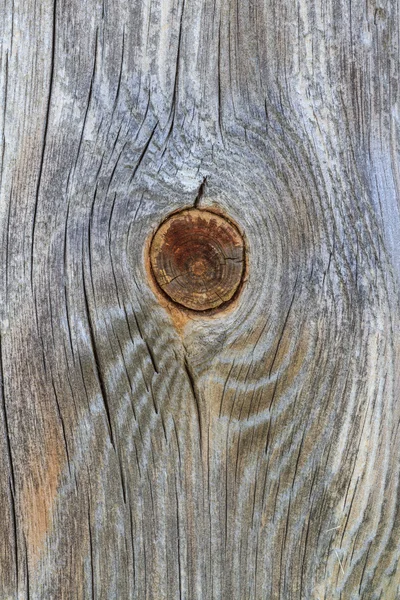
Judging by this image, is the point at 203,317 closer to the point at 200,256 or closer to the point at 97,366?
the point at 200,256

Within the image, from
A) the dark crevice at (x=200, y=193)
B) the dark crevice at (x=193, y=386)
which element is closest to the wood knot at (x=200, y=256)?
the dark crevice at (x=200, y=193)

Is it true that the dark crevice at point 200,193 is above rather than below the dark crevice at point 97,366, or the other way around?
above

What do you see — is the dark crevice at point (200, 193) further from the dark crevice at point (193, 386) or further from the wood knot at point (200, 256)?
the dark crevice at point (193, 386)

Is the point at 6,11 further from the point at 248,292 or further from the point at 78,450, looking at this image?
the point at 78,450

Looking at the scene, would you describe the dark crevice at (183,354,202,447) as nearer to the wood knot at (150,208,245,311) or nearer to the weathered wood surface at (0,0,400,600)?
the weathered wood surface at (0,0,400,600)

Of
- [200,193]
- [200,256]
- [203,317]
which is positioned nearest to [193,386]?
[203,317]

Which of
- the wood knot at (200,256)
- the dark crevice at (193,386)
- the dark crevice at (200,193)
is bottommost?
the dark crevice at (193,386)
